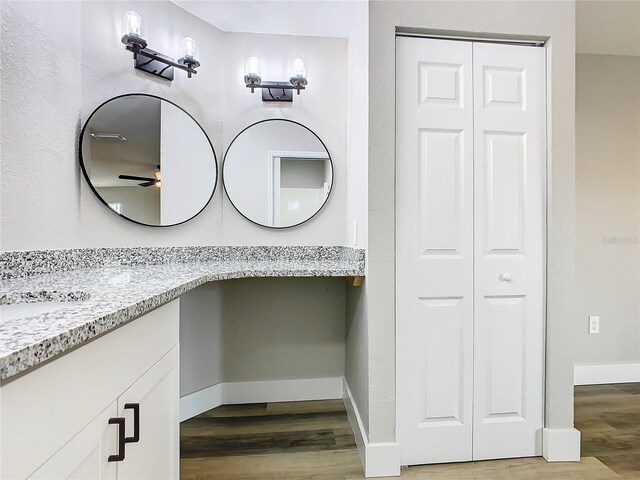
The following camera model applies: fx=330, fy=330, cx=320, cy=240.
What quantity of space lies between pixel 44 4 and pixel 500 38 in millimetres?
2045

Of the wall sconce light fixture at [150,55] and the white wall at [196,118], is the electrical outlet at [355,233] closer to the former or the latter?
the white wall at [196,118]

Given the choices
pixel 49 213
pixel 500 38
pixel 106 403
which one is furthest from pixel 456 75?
pixel 49 213

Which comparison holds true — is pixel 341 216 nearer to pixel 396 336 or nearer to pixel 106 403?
pixel 396 336

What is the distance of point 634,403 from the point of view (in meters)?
2.16

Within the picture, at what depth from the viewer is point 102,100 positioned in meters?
1.64

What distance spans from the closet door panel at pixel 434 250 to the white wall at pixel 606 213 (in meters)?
1.48

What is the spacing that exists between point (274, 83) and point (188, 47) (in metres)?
0.51

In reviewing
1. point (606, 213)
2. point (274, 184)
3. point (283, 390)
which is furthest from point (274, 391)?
point (606, 213)

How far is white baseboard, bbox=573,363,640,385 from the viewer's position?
245cm

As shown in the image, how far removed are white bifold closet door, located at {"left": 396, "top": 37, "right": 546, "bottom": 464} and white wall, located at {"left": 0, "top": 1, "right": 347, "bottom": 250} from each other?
0.70m

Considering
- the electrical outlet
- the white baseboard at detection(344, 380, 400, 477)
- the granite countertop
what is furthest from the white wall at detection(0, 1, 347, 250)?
the white baseboard at detection(344, 380, 400, 477)

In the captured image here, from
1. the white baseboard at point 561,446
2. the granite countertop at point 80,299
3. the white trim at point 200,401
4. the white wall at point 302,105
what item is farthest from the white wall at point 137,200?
the white baseboard at point 561,446

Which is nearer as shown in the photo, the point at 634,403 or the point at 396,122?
the point at 396,122

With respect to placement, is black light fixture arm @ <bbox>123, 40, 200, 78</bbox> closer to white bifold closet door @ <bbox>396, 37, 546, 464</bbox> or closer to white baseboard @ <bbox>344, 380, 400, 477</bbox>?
white bifold closet door @ <bbox>396, 37, 546, 464</bbox>
